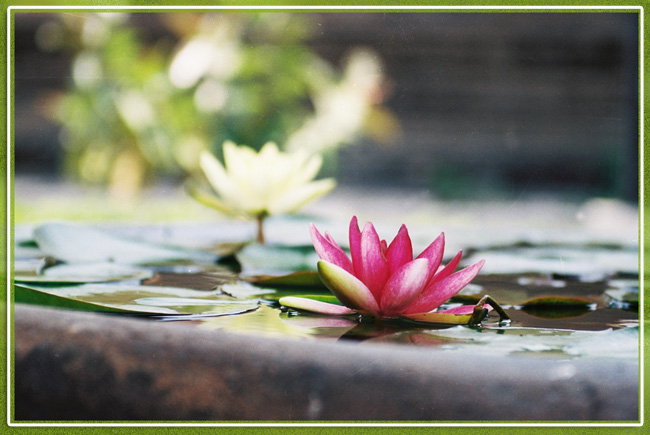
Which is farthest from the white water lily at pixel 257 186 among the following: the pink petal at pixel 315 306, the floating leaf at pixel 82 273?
the pink petal at pixel 315 306

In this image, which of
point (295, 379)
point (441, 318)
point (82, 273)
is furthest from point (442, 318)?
point (82, 273)

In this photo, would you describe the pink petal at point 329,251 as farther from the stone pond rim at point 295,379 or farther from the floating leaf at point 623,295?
the floating leaf at point 623,295

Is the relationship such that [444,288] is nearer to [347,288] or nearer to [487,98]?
[347,288]

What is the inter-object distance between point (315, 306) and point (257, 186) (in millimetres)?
318

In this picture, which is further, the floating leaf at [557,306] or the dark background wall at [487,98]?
the dark background wall at [487,98]

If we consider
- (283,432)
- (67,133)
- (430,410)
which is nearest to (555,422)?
(430,410)

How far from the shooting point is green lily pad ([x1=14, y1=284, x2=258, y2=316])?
0.44 metres

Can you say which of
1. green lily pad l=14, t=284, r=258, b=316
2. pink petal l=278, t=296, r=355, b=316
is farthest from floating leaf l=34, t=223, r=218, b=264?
pink petal l=278, t=296, r=355, b=316

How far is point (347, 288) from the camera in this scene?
412 millimetres

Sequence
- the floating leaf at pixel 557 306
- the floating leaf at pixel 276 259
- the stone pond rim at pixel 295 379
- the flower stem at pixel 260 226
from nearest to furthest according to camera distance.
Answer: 1. the stone pond rim at pixel 295 379
2. the floating leaf at pixel 557 306
3. the floating leaf at pixel 276 259
4. the flower stem at pixel 260 226

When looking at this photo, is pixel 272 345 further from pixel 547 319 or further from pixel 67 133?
pixel 67 133

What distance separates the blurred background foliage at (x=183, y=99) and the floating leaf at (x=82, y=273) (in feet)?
3.82

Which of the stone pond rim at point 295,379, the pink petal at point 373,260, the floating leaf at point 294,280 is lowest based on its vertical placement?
the stone pond rim at point 295,379

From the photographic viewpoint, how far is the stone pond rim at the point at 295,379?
0.35 metres
